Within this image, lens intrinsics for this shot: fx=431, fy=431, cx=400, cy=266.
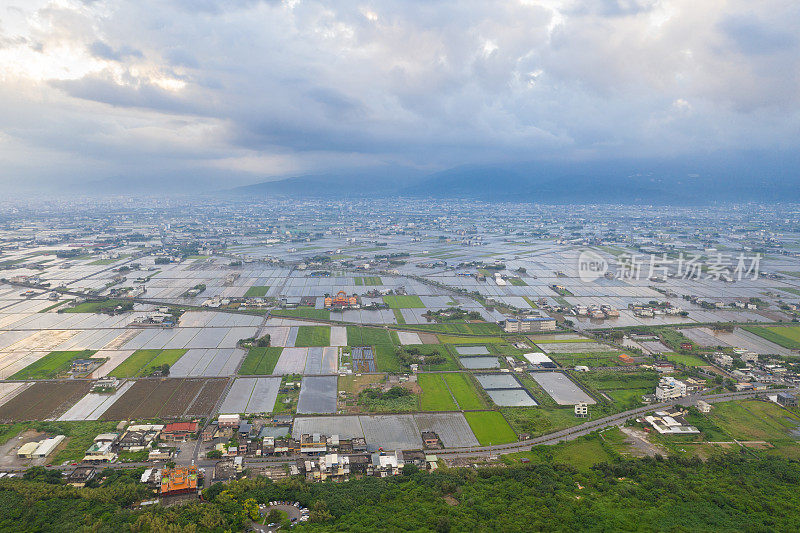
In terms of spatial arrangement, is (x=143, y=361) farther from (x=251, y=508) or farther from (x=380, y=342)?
(x=251, y=508)

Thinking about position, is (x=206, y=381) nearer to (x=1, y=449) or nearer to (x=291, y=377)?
(x=291, y=377)

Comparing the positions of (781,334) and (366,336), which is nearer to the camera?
(366,336)

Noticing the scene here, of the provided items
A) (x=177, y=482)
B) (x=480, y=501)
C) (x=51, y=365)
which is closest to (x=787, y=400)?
(x=480, y=501)

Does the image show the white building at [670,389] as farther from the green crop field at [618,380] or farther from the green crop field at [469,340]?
the green crop field at [469,340]

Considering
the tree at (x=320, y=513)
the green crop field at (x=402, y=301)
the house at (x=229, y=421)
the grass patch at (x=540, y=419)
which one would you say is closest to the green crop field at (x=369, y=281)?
the green crop field at (x=402, y=301)

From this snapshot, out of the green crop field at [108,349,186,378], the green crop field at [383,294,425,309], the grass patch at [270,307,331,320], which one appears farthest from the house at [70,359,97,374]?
the green crop field at [383,294,425,309]

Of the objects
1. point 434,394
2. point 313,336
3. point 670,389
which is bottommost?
point 434,394

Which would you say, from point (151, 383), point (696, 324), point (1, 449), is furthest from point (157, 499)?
point (696, 324)
